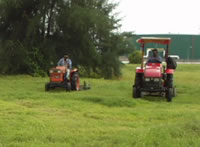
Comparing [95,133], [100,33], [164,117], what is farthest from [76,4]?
[95,133]

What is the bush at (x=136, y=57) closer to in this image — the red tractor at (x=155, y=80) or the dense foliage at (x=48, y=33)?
the dense foliage at (x=48, y=33)

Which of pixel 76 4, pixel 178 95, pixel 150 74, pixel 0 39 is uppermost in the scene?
pixel 76 4

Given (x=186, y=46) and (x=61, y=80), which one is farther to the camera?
(x=186, y=46)

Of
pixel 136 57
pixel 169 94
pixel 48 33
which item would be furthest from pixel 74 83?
pixel 136 57

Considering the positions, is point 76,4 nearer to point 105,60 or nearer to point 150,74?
point 105,60

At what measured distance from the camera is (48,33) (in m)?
24.4

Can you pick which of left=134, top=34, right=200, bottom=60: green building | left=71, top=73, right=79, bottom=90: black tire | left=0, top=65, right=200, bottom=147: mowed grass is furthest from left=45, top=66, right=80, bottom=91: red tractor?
left=134, top=34, right=200, bottom=60: green building

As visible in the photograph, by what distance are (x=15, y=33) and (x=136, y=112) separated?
16413 millimetres

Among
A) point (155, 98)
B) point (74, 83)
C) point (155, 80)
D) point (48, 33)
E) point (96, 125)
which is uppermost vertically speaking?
point (48, 33)

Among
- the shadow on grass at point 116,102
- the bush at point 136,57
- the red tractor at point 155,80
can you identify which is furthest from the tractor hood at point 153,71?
the bush at point 136,57

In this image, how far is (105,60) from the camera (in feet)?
85.8

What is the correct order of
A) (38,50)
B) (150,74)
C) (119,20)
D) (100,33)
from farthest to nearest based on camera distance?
(119,20)
(100,33)
(38,50)
(150,74)

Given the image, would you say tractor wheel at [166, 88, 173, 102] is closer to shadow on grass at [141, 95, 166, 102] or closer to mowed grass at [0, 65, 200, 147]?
shadow on grass at [141, 95, 166, 102]

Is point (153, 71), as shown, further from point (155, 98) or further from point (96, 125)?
point (96, 125)
